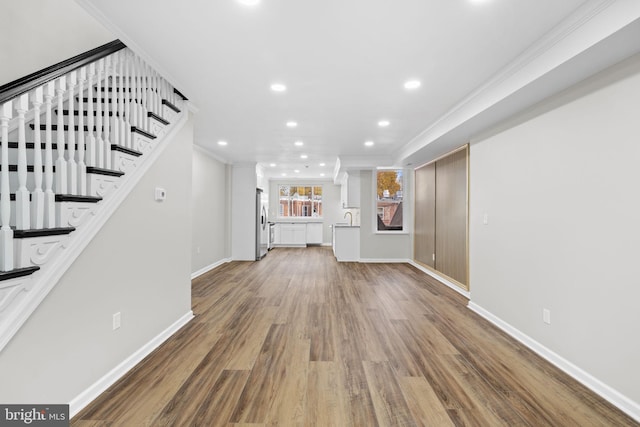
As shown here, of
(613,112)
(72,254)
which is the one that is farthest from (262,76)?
(613,112)

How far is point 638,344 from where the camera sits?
1726mm

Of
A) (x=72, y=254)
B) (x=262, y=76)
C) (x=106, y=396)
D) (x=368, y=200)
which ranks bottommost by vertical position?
(x=106, y=396)

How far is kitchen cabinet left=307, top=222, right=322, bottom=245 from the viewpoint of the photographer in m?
10.1

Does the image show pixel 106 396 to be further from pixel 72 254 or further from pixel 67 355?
pixel 72 254

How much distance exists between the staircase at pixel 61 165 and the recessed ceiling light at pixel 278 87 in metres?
1.07

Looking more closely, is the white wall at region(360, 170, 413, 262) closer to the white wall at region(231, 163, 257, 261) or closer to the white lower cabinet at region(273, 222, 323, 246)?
the white wall at region(231, 163, 257, 261)

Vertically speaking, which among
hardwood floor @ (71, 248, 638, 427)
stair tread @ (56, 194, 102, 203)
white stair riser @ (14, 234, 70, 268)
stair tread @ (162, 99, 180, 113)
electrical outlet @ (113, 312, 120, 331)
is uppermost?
stair tread @ (162, 99, 180, 113)

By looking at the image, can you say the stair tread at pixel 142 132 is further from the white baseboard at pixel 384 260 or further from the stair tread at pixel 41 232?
the white baseboard at pixel 384 260

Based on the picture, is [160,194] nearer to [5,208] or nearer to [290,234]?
[5,208]

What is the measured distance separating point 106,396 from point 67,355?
1.41 feet

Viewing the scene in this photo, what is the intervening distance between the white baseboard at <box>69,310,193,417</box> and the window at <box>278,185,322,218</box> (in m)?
7.65

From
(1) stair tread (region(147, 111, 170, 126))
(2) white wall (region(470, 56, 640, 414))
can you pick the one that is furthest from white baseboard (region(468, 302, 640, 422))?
(1) stair tread (region(147, 111, 170, 126))

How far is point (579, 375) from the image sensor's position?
6.81 feet

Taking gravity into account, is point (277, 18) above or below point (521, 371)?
above
